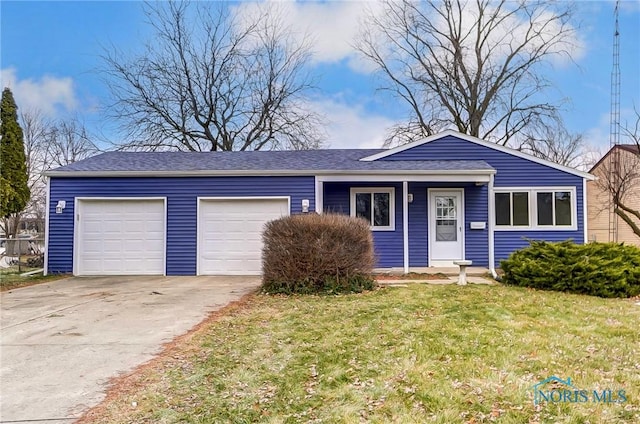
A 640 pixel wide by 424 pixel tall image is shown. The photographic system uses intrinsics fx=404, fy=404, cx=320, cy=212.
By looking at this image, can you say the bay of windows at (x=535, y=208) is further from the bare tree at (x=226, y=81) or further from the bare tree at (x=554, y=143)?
the bare tree at (x=226, y=81)

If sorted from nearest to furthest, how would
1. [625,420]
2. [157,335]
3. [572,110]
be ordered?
[625,420] → [157,335] → [572,110]

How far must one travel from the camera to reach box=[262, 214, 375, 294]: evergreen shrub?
7461mm

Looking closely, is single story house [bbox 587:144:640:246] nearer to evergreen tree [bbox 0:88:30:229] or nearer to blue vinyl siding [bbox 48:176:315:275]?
blue vinyl siding [bbox 48:176:315:275]

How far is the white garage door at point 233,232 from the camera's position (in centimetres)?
1062

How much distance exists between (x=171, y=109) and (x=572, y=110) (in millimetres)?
20818

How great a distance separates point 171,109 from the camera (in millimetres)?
22609

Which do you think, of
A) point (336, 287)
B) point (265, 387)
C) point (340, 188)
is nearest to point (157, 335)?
point (265, 387)

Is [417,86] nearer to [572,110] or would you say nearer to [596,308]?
[572,110]

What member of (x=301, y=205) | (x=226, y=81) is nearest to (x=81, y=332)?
(x=301, y=205)

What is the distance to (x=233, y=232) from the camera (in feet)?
35.1

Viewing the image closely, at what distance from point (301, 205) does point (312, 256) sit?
3.32m

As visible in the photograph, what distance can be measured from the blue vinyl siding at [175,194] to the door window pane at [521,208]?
581 centimetres

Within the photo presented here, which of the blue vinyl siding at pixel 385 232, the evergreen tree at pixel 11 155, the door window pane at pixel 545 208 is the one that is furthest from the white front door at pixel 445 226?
the evergreen tree at pixel 11 155

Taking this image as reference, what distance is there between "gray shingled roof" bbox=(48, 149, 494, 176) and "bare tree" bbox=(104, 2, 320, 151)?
9161 mm
